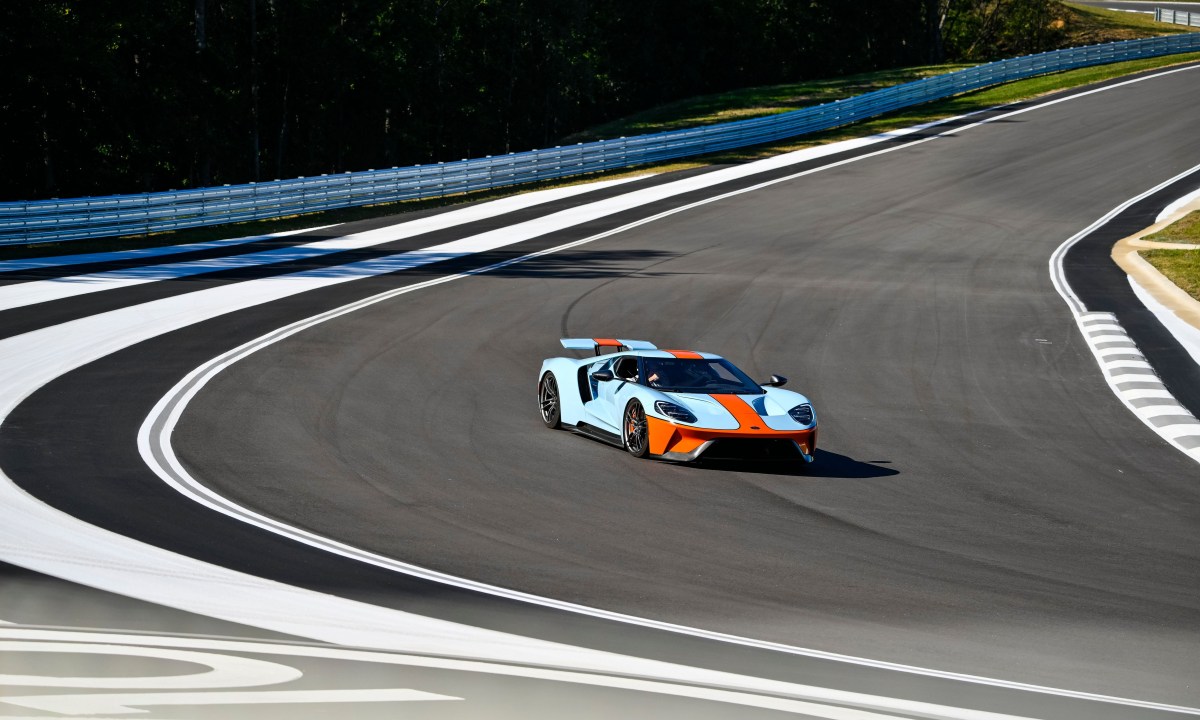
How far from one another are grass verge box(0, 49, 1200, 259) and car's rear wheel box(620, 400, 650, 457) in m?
19.3

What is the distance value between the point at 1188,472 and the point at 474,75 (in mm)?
67782

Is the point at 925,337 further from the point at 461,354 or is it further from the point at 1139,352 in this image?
the point at 461,354

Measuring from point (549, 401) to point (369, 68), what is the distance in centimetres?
5619

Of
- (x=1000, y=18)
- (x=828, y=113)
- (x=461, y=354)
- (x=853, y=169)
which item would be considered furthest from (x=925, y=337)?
(x=1000, y=18)

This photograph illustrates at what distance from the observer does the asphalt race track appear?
24.8 ft

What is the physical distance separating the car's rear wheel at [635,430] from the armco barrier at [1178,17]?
3413 inches

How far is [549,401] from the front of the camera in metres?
14.2

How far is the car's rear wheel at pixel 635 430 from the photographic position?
490 inches

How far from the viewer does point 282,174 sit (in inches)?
2581

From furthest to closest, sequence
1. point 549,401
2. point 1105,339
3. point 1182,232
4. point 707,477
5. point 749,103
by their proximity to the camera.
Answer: point 749,103 < point 1182,232 < point 1105,339 < point 549,401 < point 707,477

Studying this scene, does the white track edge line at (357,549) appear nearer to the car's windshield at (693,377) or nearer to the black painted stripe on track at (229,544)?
the black painted stripe on track at (229,544)

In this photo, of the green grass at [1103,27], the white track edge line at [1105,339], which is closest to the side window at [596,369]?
the white track edge line at [1105,339]

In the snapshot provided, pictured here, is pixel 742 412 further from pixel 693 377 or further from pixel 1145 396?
pixel 1145 396

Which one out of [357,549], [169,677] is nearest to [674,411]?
[357,549]
